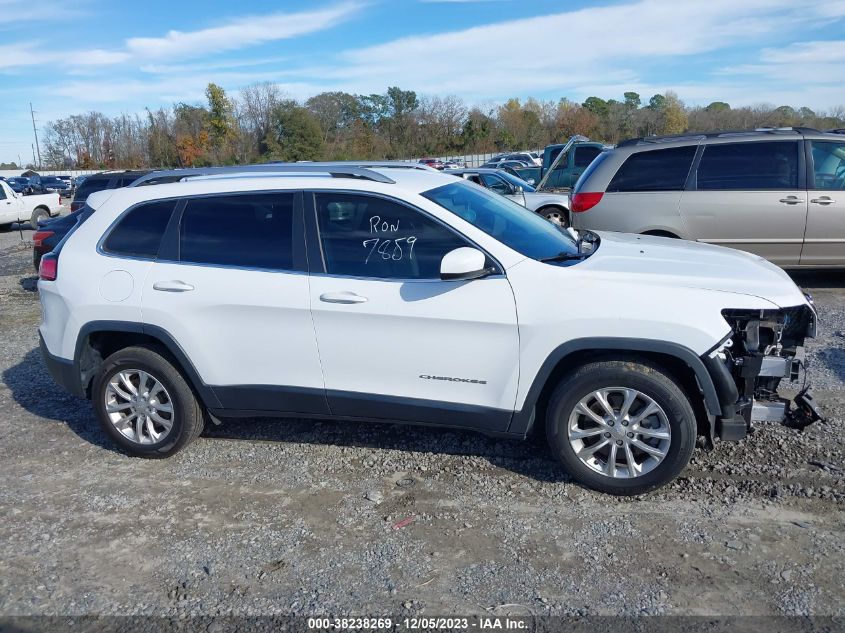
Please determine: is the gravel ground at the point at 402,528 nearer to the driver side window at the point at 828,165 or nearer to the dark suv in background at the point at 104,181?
the driver side window at the point at 828,165

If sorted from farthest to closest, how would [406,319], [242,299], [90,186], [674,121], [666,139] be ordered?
1. [674,121]
2. [90,186]
3. [666,139]
4. [242,299]
5. [406,319]

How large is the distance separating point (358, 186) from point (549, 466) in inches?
82.7

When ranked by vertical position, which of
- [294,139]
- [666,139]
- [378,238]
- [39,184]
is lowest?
[378,238]

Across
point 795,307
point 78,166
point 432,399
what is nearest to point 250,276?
point 432,399

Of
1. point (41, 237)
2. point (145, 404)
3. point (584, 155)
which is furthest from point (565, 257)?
point (584, 155)

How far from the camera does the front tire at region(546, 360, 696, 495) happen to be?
3816mm

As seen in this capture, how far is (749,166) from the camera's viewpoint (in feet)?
26.6

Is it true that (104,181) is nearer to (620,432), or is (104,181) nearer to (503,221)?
(503,221)

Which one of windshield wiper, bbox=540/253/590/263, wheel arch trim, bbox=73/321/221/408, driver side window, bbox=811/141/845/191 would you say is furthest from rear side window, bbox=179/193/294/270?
driver side window, bbox=811/141/845/191

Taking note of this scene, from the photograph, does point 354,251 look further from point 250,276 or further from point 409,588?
point 409,588

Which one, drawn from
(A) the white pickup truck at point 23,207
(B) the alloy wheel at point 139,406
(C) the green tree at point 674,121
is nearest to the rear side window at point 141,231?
(B) the alloy wheel at point 139,406

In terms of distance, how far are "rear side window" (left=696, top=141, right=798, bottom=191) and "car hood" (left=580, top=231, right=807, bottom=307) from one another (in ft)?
12.7

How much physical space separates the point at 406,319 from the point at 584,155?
641 inches

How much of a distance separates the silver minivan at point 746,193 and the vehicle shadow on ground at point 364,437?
4448 millimetres
